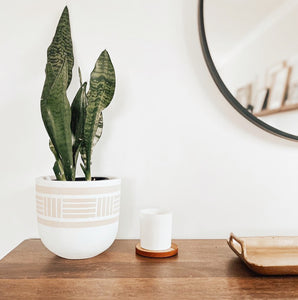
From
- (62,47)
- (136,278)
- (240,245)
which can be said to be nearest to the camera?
(136,278)

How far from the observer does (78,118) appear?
809 mm

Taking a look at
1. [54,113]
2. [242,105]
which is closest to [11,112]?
[54,113]

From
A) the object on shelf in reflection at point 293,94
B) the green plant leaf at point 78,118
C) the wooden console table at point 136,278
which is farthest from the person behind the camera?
the object on shelf in reflection at point 293,94

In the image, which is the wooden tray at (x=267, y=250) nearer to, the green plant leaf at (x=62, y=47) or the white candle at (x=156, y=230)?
the white candle at (x=156, y=230)

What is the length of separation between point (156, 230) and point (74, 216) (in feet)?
0.64

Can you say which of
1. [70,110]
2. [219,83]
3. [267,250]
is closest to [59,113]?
[70,110]

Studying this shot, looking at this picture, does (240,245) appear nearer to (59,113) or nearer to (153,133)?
(153,133)

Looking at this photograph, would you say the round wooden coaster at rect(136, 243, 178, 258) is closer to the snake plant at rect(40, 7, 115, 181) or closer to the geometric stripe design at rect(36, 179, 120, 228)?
the geometric stripe design at rect(36, 179, 120, 228)

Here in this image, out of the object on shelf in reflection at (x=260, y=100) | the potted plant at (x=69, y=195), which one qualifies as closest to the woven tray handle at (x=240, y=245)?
the potted plant at (x=69, y=195)

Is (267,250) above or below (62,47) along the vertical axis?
below

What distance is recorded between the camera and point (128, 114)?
3.14 feet

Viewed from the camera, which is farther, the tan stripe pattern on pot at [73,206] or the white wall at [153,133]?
the white wall at [153,133]

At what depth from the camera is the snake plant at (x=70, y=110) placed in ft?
2.36

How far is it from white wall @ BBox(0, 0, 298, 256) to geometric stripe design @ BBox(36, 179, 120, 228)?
0.73 feet
